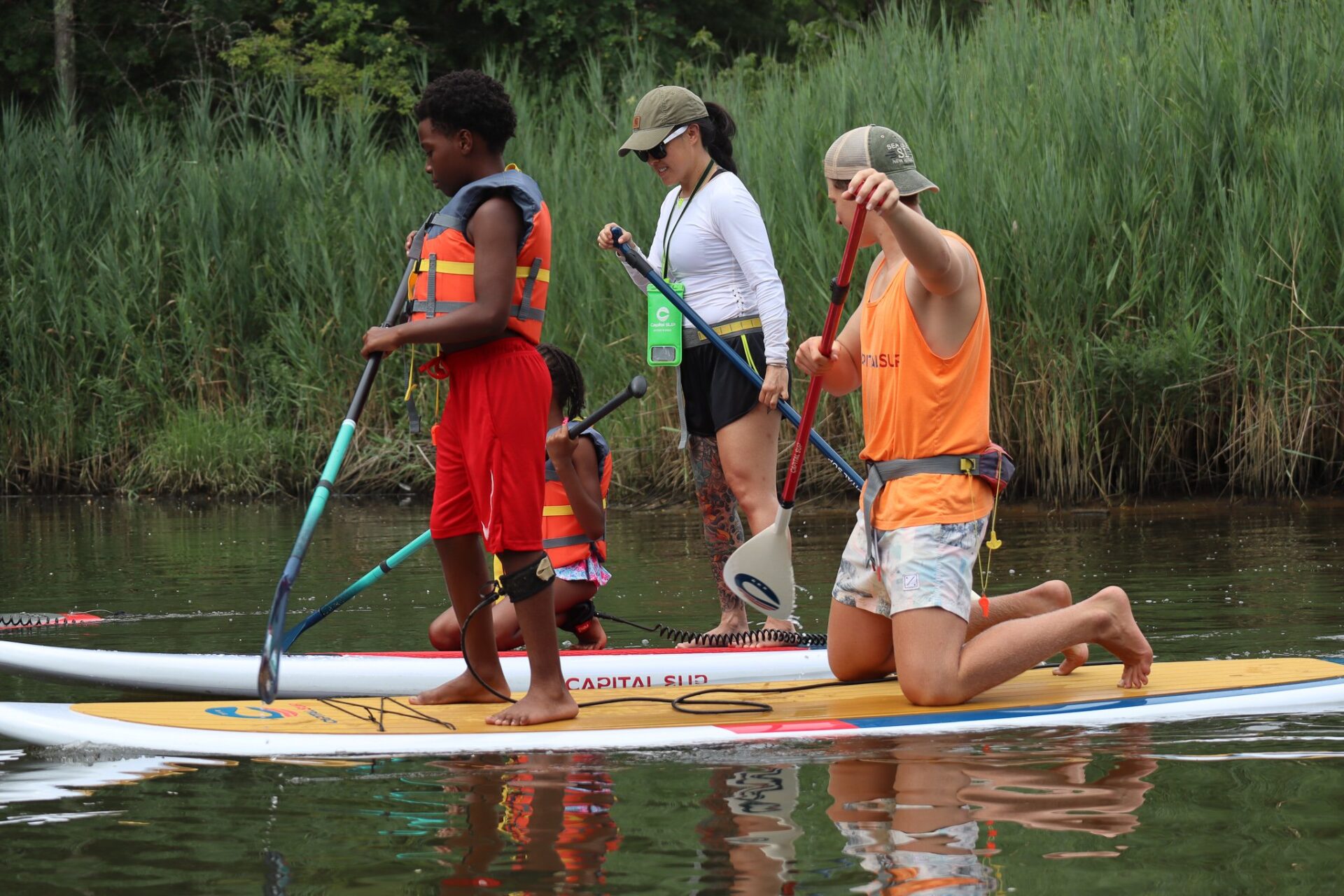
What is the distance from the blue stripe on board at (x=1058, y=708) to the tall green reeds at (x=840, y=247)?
511cm

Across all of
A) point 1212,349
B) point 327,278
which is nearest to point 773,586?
point 1212,349

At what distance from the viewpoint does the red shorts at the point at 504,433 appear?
4289mm

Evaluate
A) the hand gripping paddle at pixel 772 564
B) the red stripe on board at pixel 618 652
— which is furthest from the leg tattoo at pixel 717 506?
the red stripe on board at pixel 618 652

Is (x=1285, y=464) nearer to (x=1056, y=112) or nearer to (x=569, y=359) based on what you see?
(x=1056, y=112)

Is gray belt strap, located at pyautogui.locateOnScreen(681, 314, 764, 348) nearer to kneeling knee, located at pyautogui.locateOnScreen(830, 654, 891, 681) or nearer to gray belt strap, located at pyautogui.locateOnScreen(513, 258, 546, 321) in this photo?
kneeling knee, located at pyautogui.locateOnScreen(830, 654, 891, 681)

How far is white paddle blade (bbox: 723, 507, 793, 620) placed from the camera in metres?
5.49

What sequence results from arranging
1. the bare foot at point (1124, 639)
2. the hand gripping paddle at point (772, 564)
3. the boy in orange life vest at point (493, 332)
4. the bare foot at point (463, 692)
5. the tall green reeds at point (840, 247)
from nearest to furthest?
the boy in orange life vest at point (493, 332)
the bare foot at point (1124, 639)
the bare foot at point (463, 692)
the hand gripping paddle at point (772, 564)
the tall green reeds at point (840, 247)

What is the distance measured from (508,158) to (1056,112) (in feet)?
14.4

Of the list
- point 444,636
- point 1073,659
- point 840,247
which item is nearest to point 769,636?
point 444,636

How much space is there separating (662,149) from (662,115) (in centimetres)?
12

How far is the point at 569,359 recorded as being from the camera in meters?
6.02

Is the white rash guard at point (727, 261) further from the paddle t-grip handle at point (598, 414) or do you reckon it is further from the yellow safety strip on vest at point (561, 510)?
the yellow safety strip on vest at point (561, 510)

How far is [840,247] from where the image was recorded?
10.3m

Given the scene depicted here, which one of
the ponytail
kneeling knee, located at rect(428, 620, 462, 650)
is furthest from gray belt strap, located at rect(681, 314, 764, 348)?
kneeling knee, located at rect(428, 620, 462, 650)
